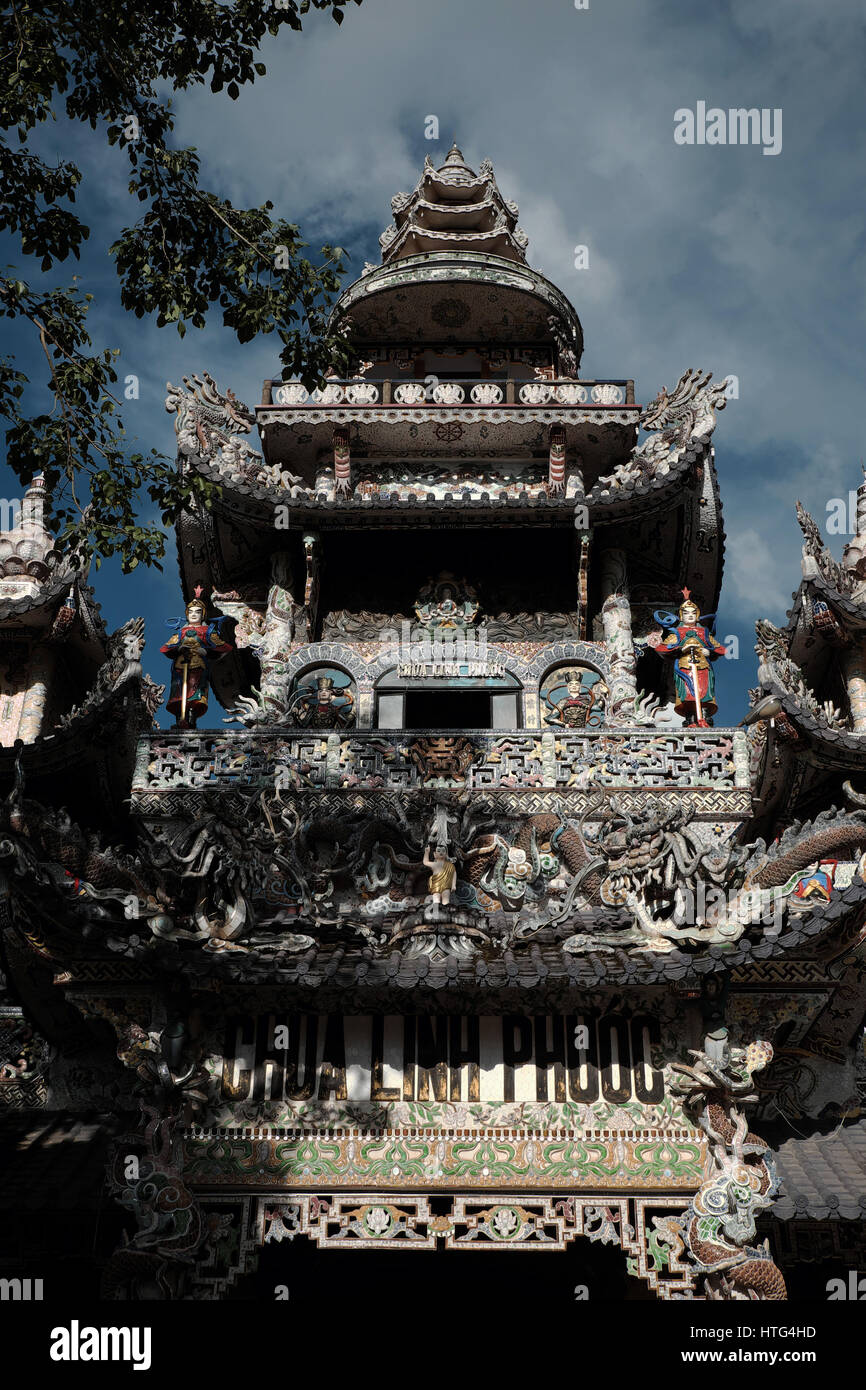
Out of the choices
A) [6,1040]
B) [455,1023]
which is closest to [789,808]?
[455,1023]

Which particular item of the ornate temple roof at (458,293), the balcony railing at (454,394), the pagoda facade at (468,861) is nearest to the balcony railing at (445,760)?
the pagoda facade at (468,861)

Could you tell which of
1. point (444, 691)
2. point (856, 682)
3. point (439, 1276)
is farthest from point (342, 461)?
point (439, 1276)

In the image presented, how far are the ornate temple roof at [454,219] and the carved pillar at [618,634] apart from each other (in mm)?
7901

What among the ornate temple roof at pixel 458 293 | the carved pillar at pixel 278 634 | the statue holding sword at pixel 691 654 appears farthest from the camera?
the ornate temple roof at pixel 458 293

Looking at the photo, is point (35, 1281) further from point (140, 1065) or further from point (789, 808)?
point (789, 808)

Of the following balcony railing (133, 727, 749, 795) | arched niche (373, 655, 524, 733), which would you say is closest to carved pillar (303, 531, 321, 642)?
arched niche (373, 655, 524, 733)

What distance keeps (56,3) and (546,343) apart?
1365 cm

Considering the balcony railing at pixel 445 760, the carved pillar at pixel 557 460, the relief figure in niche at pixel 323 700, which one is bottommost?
the balcony railing at pixel 445 760

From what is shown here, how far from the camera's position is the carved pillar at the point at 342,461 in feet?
64.3

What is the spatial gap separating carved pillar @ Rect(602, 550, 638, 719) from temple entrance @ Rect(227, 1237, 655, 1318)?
6.96 meters

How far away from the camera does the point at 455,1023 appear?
12.5m

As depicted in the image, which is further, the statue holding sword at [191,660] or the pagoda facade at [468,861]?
the statue holding sword at [191,660]

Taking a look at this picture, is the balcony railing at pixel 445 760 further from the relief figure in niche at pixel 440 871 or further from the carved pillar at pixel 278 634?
the relief figure in niche at pixel 440 871

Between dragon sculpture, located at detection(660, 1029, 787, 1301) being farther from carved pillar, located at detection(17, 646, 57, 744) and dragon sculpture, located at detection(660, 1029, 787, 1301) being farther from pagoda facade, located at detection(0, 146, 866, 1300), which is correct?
carved pillar, located at detection(17, 646, 57, 744)
